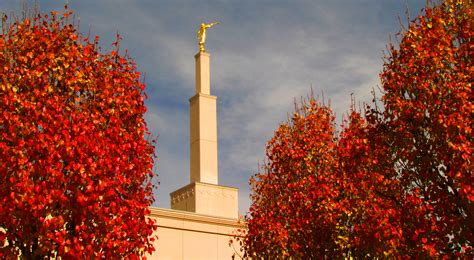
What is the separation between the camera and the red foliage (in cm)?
1430

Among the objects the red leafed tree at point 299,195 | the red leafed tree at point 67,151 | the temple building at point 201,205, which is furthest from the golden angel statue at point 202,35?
the red leafed tree at point 67,151

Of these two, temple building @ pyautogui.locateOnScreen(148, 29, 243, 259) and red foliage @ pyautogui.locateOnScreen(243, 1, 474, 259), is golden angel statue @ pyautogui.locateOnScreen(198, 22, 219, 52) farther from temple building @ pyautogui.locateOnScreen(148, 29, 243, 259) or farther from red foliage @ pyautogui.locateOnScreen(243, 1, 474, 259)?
red foliage @ pyautogui.locateOnScreen(243, 1, 474, 259)

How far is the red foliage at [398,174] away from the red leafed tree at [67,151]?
228 inches

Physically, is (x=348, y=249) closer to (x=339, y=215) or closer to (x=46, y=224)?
(x=339, y=215)

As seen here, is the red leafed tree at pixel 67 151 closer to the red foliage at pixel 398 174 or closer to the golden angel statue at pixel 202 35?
the red foliage at pixel 398 174

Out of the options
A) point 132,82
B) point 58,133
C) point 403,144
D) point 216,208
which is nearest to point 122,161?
point 58,133

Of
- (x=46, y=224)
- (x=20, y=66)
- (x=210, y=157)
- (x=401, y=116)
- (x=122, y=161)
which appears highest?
(x=210, y=157)

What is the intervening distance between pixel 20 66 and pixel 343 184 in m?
9.69

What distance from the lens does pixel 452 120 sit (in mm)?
14273

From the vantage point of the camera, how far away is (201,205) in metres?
31.0

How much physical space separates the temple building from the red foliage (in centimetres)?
598

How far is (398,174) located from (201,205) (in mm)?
16370

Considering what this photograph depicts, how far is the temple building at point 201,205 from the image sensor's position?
85.8ft

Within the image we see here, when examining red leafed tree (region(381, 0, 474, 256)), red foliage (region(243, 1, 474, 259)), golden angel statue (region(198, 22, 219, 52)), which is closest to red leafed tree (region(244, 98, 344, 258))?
red foliage (region(243, 1, 474, 259))
